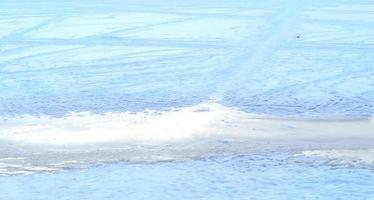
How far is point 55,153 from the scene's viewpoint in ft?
18.9

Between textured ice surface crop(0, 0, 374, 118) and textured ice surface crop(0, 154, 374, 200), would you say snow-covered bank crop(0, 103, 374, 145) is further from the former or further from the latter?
textured ice surface crop(0, 154, 374, 200)

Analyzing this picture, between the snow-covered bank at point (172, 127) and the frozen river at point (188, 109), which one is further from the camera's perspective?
the snow-covered bank at point (172, 127)

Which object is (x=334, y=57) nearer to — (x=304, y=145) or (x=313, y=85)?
(x=313, y=85)

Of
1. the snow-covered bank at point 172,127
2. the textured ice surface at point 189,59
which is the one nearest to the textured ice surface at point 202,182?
the snow-covered bank at point 172,127

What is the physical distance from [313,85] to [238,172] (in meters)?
3.15

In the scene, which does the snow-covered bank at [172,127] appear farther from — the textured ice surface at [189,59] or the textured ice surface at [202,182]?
the textured ice surface at [202,182]

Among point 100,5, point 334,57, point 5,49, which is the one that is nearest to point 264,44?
point 334,57

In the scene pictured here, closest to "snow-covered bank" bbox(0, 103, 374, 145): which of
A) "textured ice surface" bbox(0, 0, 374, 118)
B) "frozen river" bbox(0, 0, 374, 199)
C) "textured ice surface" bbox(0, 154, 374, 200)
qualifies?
"frozen river" bbox(0, 0, 374, 199)

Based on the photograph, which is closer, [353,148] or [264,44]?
[353,148]

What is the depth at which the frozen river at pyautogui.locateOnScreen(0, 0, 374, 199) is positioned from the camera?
198 inches

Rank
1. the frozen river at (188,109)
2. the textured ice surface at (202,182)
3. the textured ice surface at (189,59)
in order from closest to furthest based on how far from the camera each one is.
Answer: the textured ice surface at (202,182)
the frozen river at (188,109)
the textured ice surface at (189,59)

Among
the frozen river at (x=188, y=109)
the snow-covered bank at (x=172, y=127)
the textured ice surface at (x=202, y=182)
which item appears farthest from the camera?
the snow-covered bank at (x=172, y=127)

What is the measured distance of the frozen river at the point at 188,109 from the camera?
16.5 ft

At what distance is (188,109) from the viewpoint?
7.11 meters
